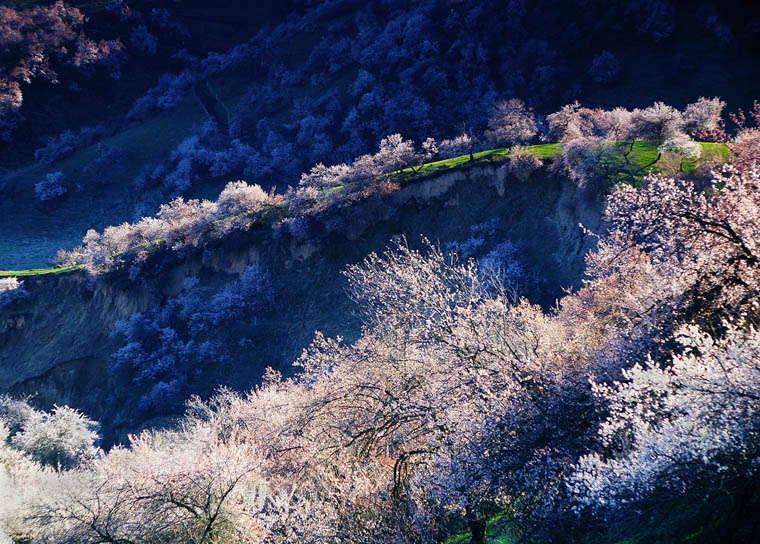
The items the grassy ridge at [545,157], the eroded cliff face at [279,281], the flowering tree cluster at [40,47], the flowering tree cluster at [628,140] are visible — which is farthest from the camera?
the flowering tree cluster at [40,47]

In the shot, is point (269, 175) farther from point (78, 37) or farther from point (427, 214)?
point (78, 37)

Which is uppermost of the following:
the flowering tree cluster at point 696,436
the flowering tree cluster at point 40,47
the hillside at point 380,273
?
the flowering tree cluster at point 40,47

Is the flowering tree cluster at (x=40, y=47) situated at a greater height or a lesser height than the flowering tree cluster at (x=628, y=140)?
greater

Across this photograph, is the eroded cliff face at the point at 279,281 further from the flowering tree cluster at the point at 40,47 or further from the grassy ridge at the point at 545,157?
the flowering tree cluster at the point at 40,47

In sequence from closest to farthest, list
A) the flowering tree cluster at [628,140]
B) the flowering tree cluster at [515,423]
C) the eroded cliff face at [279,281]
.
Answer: the flowering tree cluster at [515,423] < the flowering tree cluster at [628,140] < the eroded cliff face at [279,281]

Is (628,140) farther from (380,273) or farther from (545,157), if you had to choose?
(380,273)

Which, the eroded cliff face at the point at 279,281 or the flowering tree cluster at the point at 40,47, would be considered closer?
the eroded cliff face at the point at 279,281

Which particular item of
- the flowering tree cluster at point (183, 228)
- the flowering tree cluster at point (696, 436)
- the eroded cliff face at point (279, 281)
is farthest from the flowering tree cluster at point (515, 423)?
the flowering tree cluster at point (183, 228)

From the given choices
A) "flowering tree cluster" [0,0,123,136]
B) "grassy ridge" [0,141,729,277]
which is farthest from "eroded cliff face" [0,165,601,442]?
"flowering tree cluster" [0,0,123,136]
